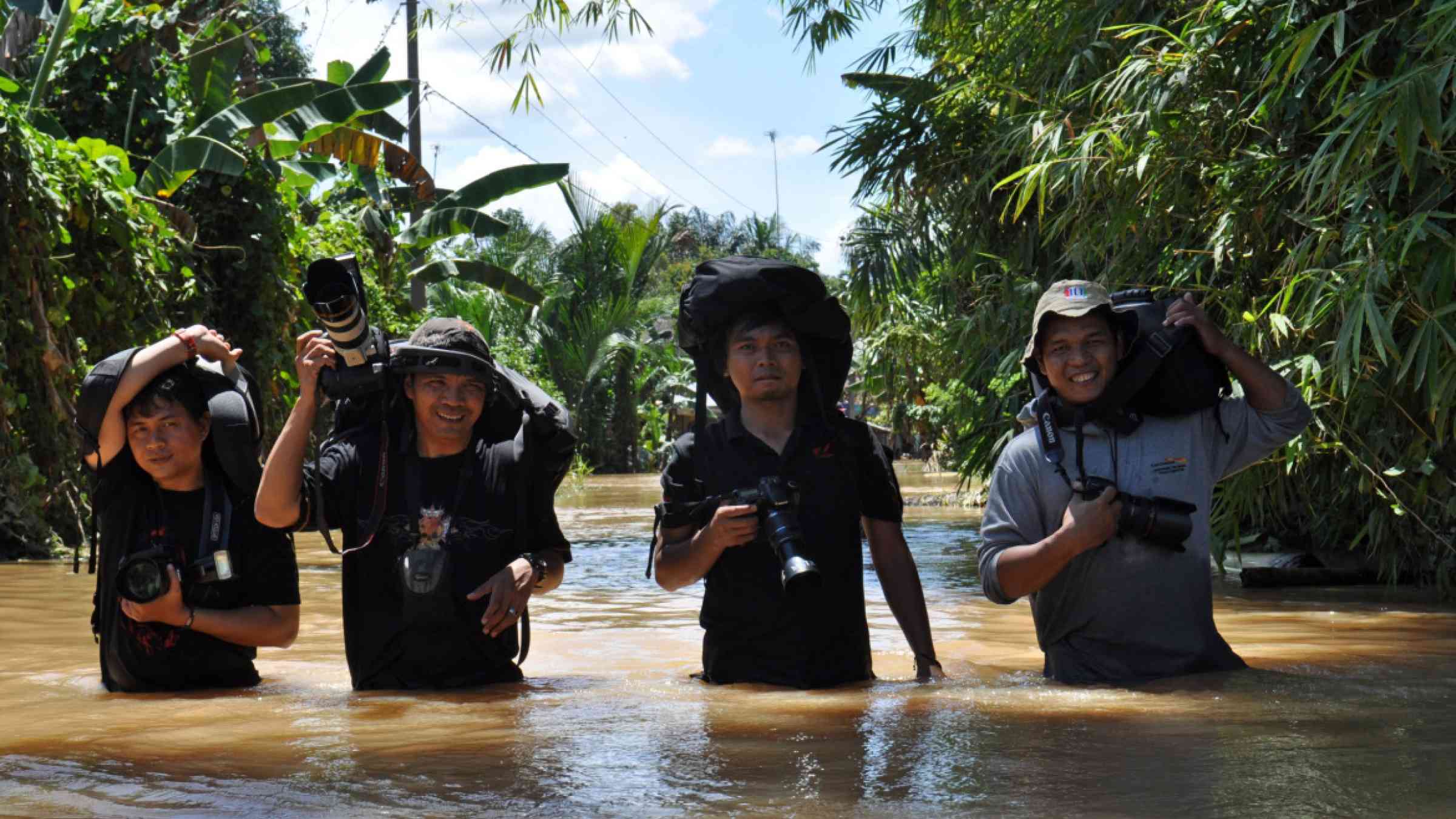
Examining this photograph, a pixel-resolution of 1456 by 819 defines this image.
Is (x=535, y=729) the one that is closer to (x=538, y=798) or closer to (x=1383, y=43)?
(x=538, y=798)

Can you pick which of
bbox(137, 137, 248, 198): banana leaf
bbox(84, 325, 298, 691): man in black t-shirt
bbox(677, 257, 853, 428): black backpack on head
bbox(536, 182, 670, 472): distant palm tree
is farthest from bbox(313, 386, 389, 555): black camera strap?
bbox(536, 182, 670, 472): distant palm tree

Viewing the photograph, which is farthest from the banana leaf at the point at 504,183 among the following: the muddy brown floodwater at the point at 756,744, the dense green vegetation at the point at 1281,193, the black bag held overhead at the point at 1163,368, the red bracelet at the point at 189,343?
the black bag held overhead at the point at 1163,368

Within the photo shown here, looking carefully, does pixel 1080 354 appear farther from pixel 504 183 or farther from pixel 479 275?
pixel 479 275

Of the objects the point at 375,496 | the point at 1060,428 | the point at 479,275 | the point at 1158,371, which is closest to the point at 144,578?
the point at 375,496

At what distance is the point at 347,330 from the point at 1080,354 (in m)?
1.80

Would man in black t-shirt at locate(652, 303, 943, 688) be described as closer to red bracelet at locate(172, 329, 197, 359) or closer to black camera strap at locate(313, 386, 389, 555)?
black camera strap at locate(313, 386, 389, 555)

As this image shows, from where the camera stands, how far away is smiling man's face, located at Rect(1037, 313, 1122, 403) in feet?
11.3

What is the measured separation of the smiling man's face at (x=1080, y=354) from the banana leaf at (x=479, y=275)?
13233mm

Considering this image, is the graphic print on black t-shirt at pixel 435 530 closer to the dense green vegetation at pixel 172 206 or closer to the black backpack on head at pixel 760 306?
the black backpack on head at pixel 760 306

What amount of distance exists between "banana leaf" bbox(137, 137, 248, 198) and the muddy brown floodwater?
22.3 ft

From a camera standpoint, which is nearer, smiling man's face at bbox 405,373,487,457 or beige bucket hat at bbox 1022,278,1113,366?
beige bucket hat at bbox 1022,278,1113,366

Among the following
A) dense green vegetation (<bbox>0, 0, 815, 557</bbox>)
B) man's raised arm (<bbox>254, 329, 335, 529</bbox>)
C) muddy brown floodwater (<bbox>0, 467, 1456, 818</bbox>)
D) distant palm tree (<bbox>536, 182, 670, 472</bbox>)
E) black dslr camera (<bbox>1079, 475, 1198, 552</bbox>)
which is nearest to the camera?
muddy brown floodwater (<bbox>0, 467, 1456, 818</bbox>)

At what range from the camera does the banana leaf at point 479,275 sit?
1644 cm

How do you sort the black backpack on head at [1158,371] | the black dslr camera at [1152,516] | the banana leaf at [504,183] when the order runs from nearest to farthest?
the black dslr camera at [1152,516] < the black backpack on head at [1158,371] < the banana leaf at [504,183]
